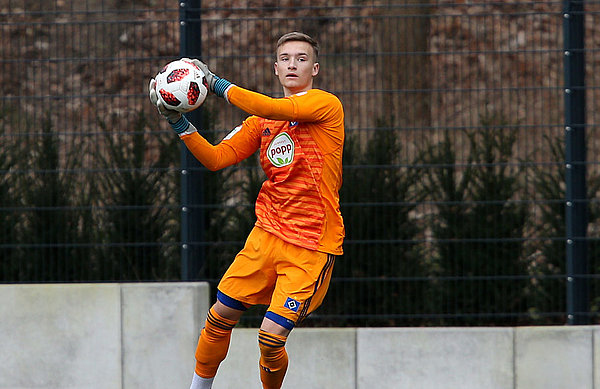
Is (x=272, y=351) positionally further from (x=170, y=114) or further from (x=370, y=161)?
(x=370, y=161)

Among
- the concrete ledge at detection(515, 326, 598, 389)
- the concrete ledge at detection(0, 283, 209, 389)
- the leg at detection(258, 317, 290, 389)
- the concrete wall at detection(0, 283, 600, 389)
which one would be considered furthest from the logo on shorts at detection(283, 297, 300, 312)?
the concrete ledge at detection(515, 326, 598, 389)

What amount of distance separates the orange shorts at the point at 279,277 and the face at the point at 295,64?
2.68ft

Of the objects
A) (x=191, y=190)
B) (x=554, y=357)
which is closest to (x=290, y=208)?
(x=191, y=190)

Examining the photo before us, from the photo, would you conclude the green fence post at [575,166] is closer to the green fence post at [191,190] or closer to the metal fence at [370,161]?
the metal fence at [370,161]

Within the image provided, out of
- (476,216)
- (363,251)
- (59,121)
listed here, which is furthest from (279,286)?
(59,121)

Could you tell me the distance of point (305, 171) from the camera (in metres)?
5.20

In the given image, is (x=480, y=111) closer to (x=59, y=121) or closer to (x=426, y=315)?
(x=426, y=315)

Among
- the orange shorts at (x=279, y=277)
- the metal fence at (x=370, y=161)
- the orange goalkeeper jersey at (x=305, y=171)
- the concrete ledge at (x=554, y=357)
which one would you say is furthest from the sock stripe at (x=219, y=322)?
the concrete ledge at (x=554, y=357)

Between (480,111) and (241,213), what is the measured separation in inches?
71.1

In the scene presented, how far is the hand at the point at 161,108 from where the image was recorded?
4.98 meters

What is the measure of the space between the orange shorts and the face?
818 millimetres

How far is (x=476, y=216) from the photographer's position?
6820mm

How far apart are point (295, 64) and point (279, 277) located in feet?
3.73

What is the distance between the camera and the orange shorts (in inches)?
203
